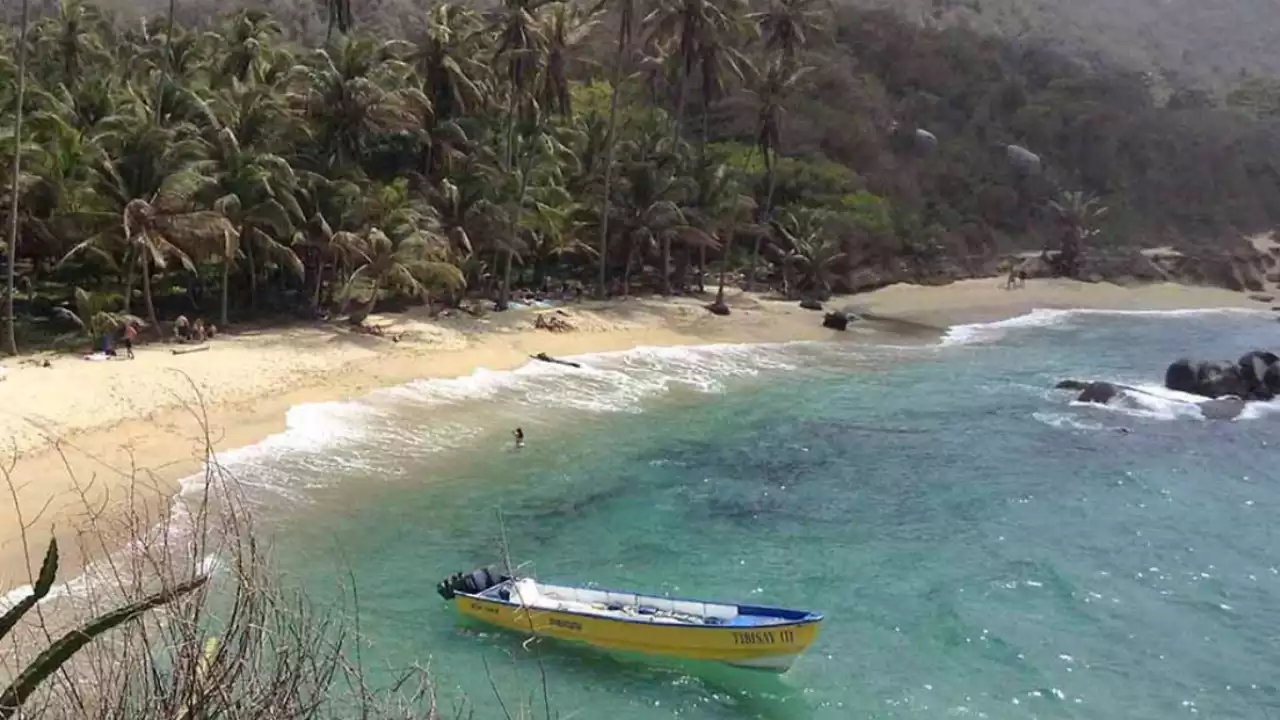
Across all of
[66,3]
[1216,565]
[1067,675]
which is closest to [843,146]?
[66,3]

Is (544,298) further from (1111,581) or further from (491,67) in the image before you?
(1111,581)

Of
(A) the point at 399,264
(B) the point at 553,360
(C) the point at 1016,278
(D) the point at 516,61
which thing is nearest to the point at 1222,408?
(B) the point at 553,360

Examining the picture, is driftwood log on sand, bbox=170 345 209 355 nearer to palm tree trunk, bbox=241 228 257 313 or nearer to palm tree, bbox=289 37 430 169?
palm tree trunk, bbox=241 228 257 313

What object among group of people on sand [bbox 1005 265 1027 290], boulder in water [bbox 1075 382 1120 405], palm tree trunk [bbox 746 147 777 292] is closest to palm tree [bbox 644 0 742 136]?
palm tree trunk [bbox 746 147 777 292]

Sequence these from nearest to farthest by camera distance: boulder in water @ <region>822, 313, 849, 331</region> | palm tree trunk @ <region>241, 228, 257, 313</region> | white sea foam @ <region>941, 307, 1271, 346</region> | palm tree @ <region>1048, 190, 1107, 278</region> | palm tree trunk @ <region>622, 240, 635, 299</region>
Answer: palm tree trunk @ <region>241, 228, 257, 313</region> → boulder in water @ <region>822, 313, 849, 331</region> → palm tree trunk @ <region>622, 240, 635, 299</region> → white sea foam @ <region>941, 307, 1271, 346</region> → palm tree @ <region>1048, 190, 1107, 278</region>

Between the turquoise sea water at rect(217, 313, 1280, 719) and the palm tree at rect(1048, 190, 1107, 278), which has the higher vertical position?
the palm tree at rect(1048, 190, 1107, 278)
